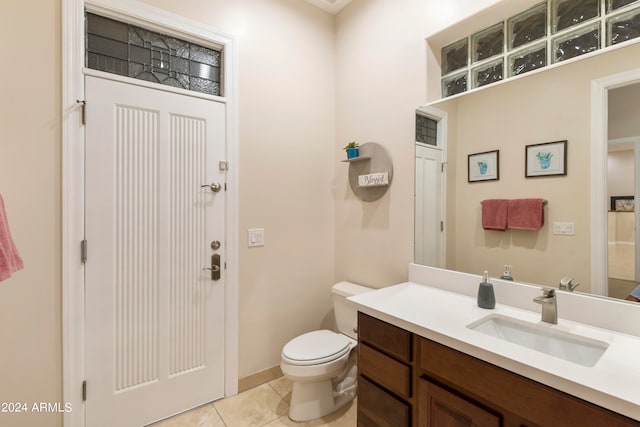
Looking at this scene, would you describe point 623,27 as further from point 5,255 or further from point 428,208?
point 5,255

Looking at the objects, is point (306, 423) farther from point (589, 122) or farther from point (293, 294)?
point (589, 122)

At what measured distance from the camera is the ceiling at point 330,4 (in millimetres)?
2352

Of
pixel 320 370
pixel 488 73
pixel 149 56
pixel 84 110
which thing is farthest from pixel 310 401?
pixel 149 56

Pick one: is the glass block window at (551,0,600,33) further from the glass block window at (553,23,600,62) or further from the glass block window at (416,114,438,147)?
the glass block window at (416,114,438,147)

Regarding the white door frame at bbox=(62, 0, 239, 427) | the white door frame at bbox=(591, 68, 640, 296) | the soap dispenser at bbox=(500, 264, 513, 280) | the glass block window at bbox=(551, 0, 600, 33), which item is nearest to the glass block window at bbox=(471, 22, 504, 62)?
the glass block window at bbox=(551, 0, 600, 33)

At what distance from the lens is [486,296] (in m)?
1.41

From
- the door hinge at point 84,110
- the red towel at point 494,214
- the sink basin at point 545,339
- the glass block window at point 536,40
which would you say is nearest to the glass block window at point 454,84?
the glass block window at point 536,40

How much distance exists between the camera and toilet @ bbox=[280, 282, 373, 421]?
1.71m

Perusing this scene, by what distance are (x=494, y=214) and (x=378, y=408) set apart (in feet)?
3.72

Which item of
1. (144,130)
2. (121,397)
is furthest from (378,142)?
(121,397)

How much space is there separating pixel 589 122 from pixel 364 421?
171 cm

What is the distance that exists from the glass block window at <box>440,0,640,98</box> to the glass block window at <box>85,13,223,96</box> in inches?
61.2

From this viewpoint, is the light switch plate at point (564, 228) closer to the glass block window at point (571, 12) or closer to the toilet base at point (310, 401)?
the glass block window at point (571, 12)

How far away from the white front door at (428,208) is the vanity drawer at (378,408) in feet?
2.62
